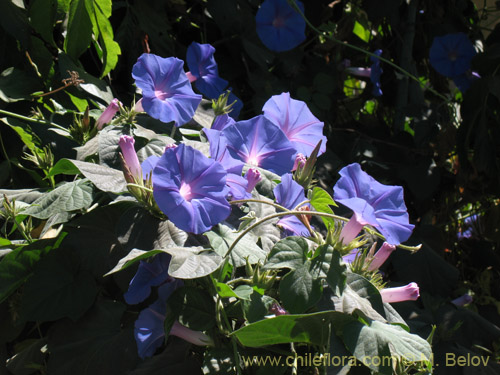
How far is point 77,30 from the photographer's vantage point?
1199 millimetres

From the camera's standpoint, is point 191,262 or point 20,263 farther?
point 20,263

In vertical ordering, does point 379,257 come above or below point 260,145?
below

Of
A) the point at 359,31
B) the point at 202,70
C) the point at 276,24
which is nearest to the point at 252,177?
the point at 202,70

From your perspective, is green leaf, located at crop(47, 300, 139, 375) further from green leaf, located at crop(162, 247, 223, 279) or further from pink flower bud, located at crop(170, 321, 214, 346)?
green leaf, located at crop(162, 247, 223, 279)

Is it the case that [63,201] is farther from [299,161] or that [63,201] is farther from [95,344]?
[299,161]

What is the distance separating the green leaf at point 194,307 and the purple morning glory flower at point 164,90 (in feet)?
1.16

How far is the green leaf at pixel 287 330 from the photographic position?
632 millimetres

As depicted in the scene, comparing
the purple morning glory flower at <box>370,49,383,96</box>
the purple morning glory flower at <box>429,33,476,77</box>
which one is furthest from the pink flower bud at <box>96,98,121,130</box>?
the purple morning glory flower at <box>429,33,476,77</box>

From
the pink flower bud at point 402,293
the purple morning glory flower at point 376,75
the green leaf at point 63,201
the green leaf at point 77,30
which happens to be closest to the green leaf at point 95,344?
the green leaf at point 63,201

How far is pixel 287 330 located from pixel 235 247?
153mm

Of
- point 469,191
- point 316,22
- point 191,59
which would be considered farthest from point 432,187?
point 191,59

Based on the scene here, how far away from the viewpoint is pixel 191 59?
53.0 inches

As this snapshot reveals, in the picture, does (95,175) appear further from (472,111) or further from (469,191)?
A: (469,191)

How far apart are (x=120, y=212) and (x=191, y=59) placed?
626 millimetres
